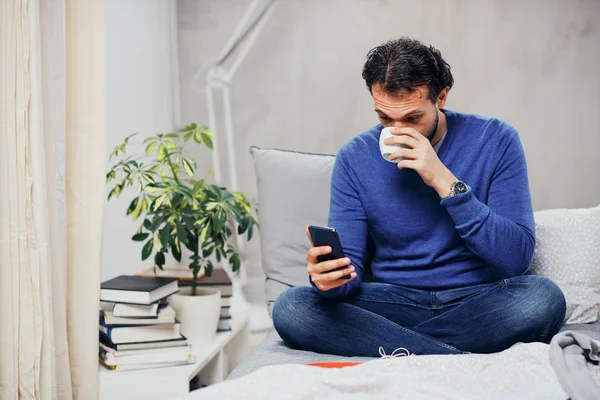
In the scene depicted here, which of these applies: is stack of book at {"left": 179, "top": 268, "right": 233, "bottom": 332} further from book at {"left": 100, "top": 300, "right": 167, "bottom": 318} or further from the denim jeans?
the denim jeans

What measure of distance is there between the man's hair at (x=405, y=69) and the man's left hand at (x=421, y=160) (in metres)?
0.12

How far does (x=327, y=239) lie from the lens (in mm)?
1388

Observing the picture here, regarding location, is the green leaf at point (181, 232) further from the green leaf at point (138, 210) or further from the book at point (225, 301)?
the book at point (225, 301)

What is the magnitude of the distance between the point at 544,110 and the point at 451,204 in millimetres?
1322

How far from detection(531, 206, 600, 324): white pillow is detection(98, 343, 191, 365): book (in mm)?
963

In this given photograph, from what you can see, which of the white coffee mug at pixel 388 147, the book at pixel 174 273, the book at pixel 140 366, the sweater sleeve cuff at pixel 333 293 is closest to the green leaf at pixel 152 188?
the book at pixel 174 273

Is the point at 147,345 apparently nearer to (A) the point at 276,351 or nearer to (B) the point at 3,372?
(A) the point at 276,351

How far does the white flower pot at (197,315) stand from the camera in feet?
6.46

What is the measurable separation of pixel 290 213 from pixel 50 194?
31.6 inches

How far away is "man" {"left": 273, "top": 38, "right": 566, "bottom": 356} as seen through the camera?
1466 mm

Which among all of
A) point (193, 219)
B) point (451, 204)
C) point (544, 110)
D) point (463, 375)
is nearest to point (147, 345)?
point (193, 219)

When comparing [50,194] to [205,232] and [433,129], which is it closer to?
[205,232]

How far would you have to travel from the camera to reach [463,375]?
1.04m

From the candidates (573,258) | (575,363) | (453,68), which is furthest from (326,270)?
(453,68)
